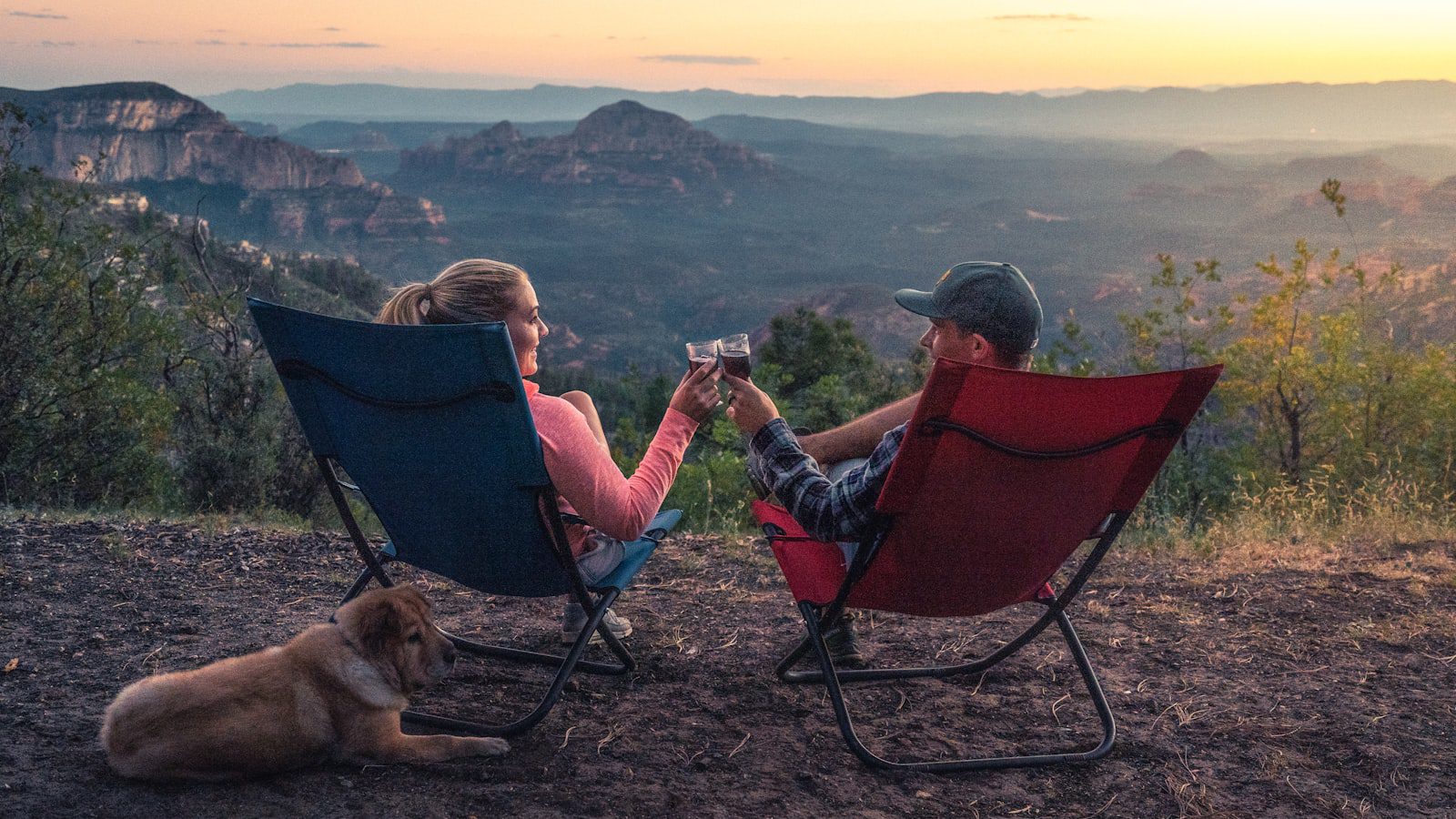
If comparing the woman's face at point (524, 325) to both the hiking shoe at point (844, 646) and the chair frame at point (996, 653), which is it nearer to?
the chair frame at point (996, 653)

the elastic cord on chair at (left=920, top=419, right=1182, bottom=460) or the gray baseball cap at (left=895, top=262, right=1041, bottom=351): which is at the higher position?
the gray baseball cap at (left=895, top=262, right=1041, bottom=351)

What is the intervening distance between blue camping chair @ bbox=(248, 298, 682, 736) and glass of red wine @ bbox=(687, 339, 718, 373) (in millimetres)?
412

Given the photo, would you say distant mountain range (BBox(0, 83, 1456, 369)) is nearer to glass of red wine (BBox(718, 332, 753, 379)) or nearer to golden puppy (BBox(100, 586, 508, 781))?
glass of red wine (BBox(718, 332, 753, 379))

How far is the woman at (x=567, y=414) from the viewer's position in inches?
97.3

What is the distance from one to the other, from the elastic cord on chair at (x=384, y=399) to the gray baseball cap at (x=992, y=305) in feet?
3.26

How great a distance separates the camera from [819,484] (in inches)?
101

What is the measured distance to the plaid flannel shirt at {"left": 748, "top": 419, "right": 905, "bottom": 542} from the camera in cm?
251

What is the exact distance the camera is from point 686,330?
312 ft

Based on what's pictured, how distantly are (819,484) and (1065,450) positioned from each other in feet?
1.90

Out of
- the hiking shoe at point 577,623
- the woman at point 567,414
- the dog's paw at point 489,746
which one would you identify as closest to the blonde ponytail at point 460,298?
the woman at point 567,414

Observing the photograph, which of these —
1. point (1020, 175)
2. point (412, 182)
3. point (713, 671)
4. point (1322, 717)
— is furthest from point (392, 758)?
point (412, 182)

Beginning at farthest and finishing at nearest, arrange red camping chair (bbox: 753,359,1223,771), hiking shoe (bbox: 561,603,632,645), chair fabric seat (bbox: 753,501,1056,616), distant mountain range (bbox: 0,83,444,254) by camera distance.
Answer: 1. distant mountain range (bbox: 0,83,444,254)
2. hiking shoe (bbox: 561,603,632,645)
3. chair fabric seat (bbox: 753,501,1056,616)
4. red camping chair (bbox: 753,359,1223,771)

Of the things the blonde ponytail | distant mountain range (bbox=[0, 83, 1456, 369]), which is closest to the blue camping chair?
the blonde ponytail

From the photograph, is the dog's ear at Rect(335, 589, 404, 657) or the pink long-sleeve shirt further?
the pink long-sleeve shirt
